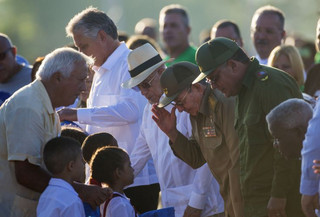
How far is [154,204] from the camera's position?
888 centimetres

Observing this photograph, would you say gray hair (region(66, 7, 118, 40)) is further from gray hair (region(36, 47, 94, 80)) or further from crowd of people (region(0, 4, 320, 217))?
gray hair (region(36, 47, 94, 80))

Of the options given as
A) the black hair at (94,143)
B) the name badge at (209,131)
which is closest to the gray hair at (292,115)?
the name badge at (209,131)

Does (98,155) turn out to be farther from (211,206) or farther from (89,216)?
Result: (211,206)

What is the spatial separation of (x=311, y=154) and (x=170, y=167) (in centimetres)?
224

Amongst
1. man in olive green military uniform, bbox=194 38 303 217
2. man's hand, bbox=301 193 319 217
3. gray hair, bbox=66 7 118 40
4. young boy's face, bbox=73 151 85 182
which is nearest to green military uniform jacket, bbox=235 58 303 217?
man in olive green military uniform, bbox=194 38 303 217

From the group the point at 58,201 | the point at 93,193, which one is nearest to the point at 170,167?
the point at 93,193

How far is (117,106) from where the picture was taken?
868 cm

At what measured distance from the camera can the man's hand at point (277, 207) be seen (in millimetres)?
6785

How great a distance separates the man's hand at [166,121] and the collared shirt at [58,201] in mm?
1134

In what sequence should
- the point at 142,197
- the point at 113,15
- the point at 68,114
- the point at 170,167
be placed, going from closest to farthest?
the point at 170,167, the point at 68,114, the point at 142,197, the point at 113,15

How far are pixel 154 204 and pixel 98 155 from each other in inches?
61.3

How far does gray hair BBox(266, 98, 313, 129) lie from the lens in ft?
21.0

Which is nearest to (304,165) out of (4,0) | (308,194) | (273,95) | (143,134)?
(308,194)

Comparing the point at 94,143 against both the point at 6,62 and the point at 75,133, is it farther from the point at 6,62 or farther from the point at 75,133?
the point at 6,62
